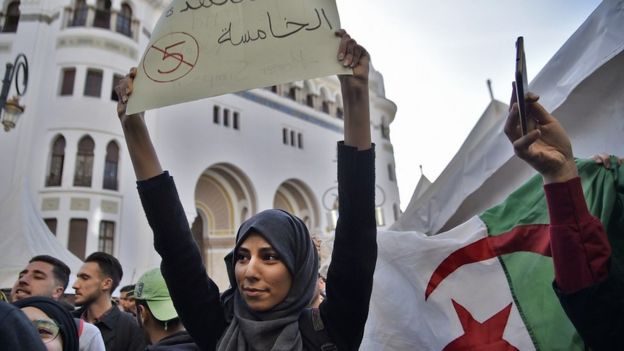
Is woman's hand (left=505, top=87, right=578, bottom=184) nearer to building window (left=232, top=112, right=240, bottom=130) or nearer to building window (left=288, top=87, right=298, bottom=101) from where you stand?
building window (left=232, top=112, right=240, bottom=130)

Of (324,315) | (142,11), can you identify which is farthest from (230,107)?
(324,315)

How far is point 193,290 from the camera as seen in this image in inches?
45.4

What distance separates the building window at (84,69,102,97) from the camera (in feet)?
39.3

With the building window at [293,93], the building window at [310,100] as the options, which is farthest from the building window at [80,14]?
the building window at [310,100]

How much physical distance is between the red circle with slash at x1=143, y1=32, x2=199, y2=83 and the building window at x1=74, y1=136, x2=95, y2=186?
37.5 feet

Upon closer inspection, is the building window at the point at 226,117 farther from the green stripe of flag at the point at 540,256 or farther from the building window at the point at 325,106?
the green stripe of flag at the point at 540,256

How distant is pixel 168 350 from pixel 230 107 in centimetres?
1498

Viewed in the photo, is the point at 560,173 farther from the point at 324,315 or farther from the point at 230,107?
the point at 230,107

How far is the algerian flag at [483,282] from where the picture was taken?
143cm

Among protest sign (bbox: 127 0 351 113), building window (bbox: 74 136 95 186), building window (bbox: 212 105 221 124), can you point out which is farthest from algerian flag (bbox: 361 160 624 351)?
building window (bbox: 212 105 221 124)

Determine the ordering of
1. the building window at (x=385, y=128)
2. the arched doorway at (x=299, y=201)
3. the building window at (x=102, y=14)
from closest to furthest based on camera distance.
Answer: the building window at (x=102, y=14) < the arched doorway at (x=299, y=201) < the building window at (x=385, y=128)

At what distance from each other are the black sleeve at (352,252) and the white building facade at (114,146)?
848 cm

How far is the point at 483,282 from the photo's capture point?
1649 millimetres

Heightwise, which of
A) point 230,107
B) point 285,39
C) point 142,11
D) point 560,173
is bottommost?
point 560,173
